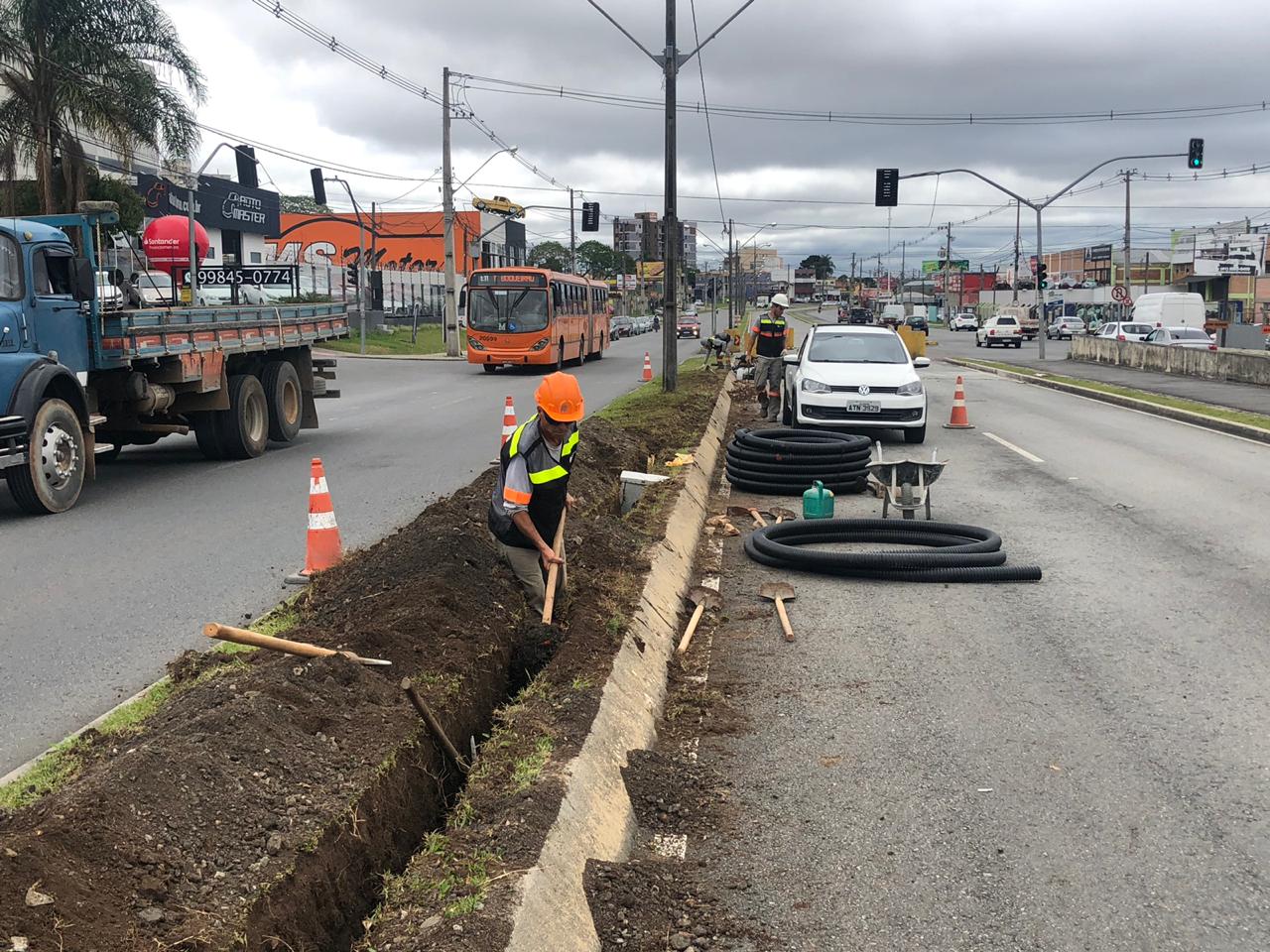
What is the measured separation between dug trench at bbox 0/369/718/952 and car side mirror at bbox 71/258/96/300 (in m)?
6.67

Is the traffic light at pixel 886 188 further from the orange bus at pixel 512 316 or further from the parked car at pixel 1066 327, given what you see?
the parked car at pixel 1066 327

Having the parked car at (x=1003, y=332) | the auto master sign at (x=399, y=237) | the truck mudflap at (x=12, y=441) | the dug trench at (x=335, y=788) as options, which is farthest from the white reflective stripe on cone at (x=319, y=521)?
the auto master sign at (x=399, y=237)

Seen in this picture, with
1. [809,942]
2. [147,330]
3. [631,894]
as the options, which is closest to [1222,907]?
[809,942]

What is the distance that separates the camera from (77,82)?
26266mm

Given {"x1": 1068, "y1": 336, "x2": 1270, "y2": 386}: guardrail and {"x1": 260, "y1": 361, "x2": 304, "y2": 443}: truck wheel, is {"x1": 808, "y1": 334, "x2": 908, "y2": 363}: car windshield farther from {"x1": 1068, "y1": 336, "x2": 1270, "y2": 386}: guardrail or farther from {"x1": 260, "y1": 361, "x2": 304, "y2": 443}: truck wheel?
{"x1": 1068, "y1": 336, "x2": 1270, "y2": 386}: guardrail

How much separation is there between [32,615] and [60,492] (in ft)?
13.4

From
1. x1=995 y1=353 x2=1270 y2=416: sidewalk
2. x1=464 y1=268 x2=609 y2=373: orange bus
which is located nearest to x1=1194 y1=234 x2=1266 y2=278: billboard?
x1=995 y1=353 x2=1270 y2=416: sidewalk

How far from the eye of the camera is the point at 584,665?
19.0 feet

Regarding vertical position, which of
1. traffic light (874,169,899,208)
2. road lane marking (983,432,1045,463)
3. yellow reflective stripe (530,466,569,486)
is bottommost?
road lane marking (983,432,1045,463)

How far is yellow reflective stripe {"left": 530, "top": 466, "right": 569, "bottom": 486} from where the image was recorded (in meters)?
6.14

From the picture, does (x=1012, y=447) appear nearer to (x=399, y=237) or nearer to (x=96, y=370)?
(x=96, y=370)

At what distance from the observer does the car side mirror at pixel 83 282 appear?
12008 mm

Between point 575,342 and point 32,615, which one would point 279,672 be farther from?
point 575,342

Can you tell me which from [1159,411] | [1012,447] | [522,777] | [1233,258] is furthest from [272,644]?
[1233,258]
